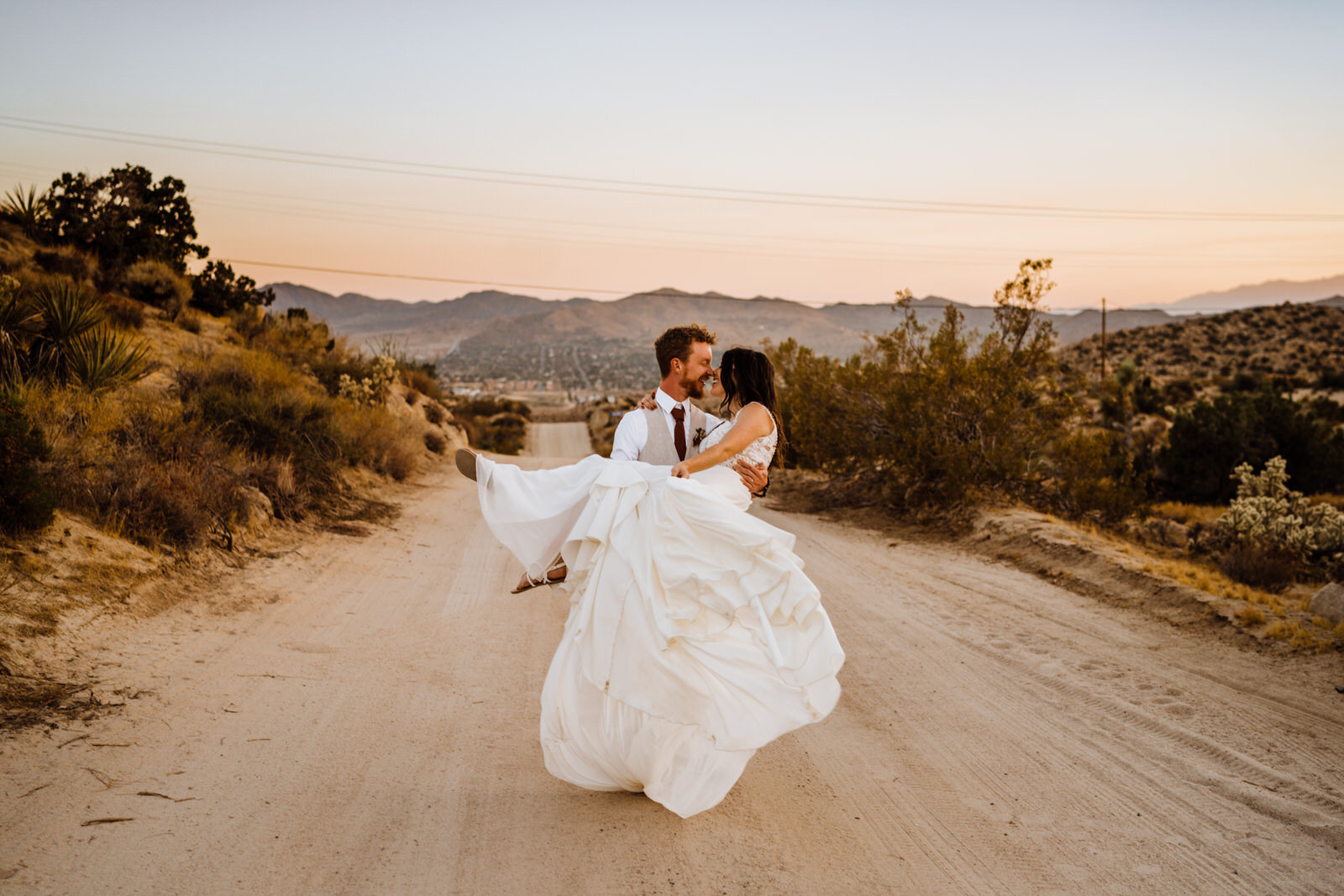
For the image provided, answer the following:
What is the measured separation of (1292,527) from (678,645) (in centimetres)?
1128

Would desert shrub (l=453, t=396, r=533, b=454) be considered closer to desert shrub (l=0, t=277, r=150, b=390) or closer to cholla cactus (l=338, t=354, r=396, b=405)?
cholla cactus (l=338, t=354, r=396, b=405)

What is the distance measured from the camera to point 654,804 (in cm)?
429

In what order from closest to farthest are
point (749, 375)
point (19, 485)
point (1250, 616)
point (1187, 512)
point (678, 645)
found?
point (678, 645)
point (749, 375)
point (19, 485)
point (1250, 616)
point (1187, 512)

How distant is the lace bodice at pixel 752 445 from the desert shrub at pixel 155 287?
1830 centimetres

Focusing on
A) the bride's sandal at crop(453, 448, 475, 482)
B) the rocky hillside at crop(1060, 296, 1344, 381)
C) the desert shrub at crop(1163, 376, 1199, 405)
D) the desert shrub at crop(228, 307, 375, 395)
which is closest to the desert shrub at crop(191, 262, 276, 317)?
the desert shrub at crop(228, 307, 375, 395)

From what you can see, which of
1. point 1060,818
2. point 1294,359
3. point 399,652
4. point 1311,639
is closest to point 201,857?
point 399,652

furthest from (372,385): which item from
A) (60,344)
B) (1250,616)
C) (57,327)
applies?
(1250,616)

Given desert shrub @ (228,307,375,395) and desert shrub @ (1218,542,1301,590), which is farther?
desert shrub @ (228,307,375,395)

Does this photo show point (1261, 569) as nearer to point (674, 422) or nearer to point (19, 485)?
point (674, 422)

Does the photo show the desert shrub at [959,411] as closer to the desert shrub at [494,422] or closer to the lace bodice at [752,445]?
the lace bodice at [752,445]

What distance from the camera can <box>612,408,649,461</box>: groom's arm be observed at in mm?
4527

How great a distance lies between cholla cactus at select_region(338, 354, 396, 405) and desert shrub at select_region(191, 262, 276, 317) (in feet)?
13.1

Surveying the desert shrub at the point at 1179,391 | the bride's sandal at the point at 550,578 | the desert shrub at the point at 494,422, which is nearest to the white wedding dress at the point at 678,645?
the bride's sandal at the point at 550,578

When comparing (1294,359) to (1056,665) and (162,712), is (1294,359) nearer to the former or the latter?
(1056,665)
